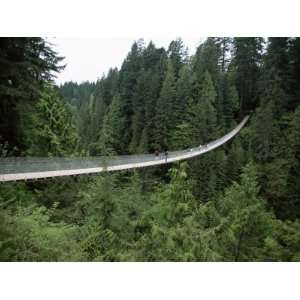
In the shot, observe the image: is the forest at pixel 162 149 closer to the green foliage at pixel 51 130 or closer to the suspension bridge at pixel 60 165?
the green foliage at pixel 51 130

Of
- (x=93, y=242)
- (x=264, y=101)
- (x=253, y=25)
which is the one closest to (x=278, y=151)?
(x=264, y=101)

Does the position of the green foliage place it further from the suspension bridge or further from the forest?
the suspension bridge

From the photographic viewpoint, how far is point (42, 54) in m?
8.97

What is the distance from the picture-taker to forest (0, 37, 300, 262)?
6.05 m

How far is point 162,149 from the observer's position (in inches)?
726

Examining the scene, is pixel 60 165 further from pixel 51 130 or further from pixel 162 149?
pixel 162 149

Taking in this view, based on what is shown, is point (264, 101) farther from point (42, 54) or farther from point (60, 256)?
point (60, 256)

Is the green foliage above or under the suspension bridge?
above

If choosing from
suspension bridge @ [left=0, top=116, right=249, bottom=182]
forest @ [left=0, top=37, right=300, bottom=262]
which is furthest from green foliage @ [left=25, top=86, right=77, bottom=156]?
suspension bridge @ [left=0, top=116, right=249, bottom=182]

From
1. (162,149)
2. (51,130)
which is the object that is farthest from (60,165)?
(162,149)

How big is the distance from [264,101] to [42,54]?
845cm

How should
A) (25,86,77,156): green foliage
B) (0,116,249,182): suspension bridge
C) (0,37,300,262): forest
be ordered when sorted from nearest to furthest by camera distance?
(0,37,300,262): forest < (0,116,249,182): suspension bridge < (25,86,77,156): green foliage

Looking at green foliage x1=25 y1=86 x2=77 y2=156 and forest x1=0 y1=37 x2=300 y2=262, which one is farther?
green foliage x1=25 y1=86 x2=77 y2=156

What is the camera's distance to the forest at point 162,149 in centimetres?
605
